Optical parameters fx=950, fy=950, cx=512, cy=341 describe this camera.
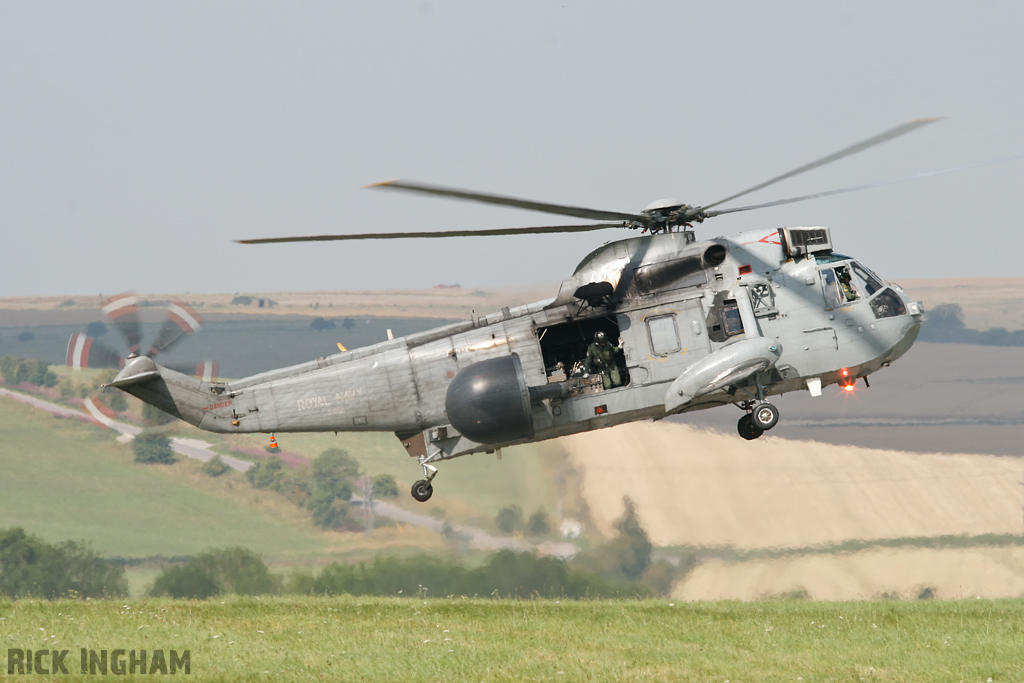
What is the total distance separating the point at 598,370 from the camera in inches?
732

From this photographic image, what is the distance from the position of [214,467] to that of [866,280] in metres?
42.6

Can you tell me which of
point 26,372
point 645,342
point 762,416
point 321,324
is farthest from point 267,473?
point 762,416

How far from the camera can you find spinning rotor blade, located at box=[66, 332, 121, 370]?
19.7 metres

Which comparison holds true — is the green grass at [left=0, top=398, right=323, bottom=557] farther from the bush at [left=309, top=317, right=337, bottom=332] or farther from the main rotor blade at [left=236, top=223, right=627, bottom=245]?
the main rotor blade at [left=236, top=223, right=627, bottom=245]

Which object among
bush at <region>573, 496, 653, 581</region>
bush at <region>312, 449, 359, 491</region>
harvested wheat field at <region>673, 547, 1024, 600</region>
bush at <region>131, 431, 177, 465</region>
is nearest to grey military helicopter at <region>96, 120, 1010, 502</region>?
harvested wheat field at <region>673, 547, 1024, 600</region>

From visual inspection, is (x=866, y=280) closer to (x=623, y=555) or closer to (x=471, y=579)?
(x=471, y=579)

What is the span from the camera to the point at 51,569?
1764 inches

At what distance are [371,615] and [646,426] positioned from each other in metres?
28.7

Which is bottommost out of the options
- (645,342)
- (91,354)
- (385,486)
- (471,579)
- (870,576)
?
(870,576)

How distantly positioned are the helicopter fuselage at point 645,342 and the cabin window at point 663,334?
0.02 meters

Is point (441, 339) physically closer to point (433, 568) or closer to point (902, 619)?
point (902, 619)

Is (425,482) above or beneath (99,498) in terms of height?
beneath

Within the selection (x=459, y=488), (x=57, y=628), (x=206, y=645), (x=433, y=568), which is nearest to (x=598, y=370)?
(x=206, y=645)

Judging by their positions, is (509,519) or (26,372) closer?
(509,519)
